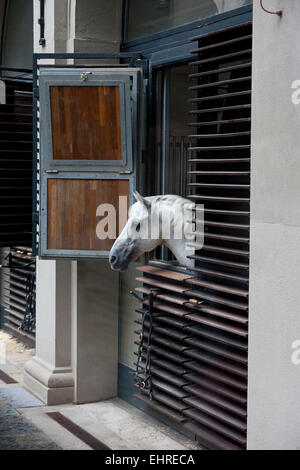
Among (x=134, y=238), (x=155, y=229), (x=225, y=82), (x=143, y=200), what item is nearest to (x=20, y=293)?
(x=134, y=238)

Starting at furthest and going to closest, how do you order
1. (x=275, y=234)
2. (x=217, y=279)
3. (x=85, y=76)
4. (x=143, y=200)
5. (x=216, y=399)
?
1. (x=85, y=76)
2. (x=143, y=200)
3. (x=217, y=279)
4. (x=216, y=399)
5. (x=275, y=234)

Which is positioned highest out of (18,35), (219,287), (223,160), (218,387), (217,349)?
(18,35)

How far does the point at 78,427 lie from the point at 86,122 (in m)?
3.13

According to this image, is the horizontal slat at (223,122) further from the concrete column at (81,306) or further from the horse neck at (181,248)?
the concrete column at (81,306)

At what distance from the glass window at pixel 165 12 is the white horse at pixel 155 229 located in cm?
180

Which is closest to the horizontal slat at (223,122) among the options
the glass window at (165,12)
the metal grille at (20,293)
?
the glass window at (165,12)

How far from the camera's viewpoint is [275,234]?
498 centimetres

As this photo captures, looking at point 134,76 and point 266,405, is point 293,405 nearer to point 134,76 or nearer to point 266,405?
point 266,405

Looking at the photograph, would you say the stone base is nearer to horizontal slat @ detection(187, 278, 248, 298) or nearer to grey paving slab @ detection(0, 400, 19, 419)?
grey paving slab @ detection(0, 400, 19, 419)

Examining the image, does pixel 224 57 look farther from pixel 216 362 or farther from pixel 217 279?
pixel 216 362

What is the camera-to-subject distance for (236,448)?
6.18 metres

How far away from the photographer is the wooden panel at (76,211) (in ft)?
25.6

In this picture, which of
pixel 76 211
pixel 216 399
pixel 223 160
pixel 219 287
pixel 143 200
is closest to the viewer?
pixel 223 160

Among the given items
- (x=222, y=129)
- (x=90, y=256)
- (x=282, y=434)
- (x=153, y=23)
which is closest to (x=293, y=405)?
(x=282, y=434)
